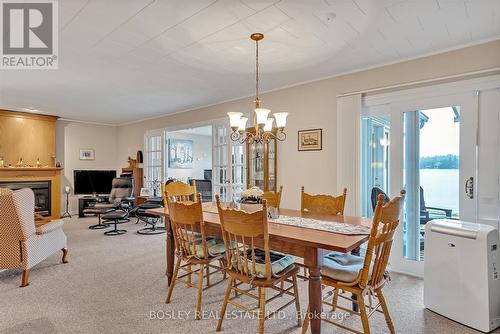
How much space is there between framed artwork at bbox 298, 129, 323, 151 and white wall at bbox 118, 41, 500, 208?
0.06m

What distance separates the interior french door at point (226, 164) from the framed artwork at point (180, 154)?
3.42 meters

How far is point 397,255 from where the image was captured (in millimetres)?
3342

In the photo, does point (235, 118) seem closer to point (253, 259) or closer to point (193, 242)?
point (193, 242)

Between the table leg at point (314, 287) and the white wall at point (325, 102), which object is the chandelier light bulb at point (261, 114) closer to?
the table leg at point (314, 287)

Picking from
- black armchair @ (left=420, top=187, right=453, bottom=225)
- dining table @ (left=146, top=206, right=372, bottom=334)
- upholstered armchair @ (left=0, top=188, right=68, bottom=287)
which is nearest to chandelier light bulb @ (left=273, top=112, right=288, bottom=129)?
dining table @ (left=146, top=206, right=372, bottom=334)

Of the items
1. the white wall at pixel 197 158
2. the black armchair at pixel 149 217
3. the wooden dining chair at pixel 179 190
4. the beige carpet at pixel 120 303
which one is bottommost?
the beige carpet at pixel 120 303

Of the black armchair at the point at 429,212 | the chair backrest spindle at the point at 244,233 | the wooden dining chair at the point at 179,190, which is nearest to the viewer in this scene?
the chair backrest spindle at the point at 244,233

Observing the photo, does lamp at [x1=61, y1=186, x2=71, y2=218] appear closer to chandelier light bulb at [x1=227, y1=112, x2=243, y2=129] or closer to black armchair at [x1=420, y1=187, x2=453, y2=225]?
chandelier light bulb at [x1=227, y1=112, x2=243, y2=129]

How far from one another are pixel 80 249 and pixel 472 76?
534 cm

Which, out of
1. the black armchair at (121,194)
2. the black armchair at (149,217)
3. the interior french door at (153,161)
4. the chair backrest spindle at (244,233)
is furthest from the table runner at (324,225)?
the interior french door at (153,161)

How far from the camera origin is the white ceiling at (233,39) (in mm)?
2205

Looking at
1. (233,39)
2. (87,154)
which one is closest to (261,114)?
(233,39)

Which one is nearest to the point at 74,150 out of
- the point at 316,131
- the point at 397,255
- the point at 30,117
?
the point at 30,117

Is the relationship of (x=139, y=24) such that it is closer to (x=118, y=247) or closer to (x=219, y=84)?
(x=219, y=84)
